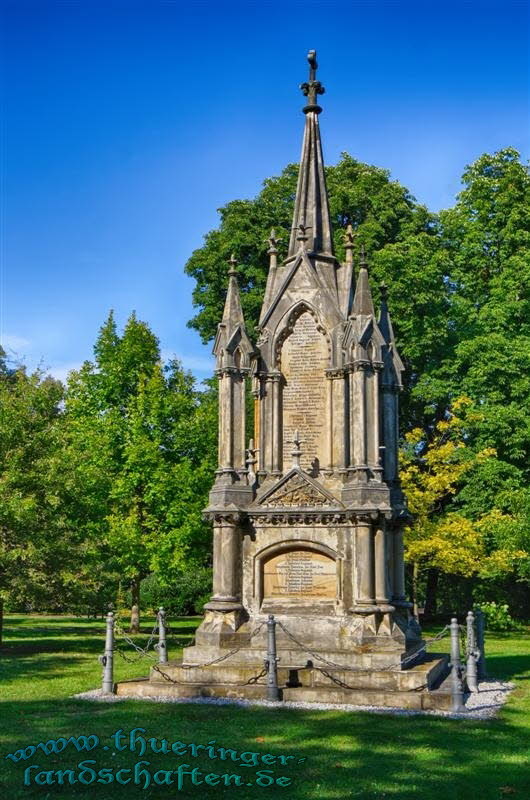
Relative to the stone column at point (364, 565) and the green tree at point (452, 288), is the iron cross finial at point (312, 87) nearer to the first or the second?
the stone column at point (364, 565)

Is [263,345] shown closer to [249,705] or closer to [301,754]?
[249,705]

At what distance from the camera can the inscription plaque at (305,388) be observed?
16.0 meters

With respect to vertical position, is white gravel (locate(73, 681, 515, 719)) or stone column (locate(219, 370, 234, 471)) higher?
stone column (locate(219, 370, 234, 471))

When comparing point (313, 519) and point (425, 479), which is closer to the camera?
point (313, 519)

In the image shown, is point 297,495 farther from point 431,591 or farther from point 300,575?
point 431,591

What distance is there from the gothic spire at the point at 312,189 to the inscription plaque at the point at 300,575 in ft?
20.1

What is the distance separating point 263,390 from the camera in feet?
53.5

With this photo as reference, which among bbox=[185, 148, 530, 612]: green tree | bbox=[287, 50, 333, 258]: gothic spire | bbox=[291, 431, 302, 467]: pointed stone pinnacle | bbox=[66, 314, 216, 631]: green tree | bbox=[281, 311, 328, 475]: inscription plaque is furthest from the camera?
bbox=[185, 148, 530, 612]: green tree

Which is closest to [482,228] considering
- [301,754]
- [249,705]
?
[249,705]

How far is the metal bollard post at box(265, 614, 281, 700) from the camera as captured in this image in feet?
43.0

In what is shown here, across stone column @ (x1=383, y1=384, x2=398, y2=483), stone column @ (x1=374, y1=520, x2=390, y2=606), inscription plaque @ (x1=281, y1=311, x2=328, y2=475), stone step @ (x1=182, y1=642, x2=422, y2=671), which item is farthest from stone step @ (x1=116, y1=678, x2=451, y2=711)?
stone column @ (x1=383, y1=384, x2=398, y2=483)

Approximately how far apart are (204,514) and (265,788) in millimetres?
7360

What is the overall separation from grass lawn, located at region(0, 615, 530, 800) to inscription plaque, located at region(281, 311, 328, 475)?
17.2 ft

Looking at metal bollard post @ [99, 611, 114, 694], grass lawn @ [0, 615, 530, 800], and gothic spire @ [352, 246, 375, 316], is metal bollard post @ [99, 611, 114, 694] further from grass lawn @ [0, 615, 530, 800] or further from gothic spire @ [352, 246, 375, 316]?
gothic spire @ [352, 246, 375, 316]
